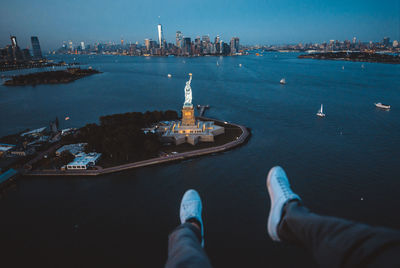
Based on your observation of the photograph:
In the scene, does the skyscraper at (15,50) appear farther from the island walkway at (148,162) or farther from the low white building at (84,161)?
the island walkway at (148,162)

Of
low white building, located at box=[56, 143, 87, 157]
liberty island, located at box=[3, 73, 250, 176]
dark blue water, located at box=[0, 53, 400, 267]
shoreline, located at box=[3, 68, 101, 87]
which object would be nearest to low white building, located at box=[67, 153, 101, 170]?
liberty island, located at box=[3, 73, 250, 176]

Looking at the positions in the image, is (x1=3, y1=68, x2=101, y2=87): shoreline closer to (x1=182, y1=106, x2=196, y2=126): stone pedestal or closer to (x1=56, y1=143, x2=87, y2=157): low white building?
(x1=56, y1=143, x2=87, y2=157): low white building

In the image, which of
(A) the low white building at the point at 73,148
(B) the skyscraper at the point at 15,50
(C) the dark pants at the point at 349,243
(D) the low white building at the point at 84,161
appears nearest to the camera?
(C) the dark pants at the point at 349,243

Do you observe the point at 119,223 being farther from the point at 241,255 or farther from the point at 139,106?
the point at 139,106

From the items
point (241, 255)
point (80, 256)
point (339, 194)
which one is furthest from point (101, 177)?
point (339, 194)

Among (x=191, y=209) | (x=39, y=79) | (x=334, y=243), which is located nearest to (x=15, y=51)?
(x=39, y=79)

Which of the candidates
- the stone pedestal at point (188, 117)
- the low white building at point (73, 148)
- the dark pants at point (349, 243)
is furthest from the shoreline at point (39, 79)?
the dark pants at point (349, 243)
